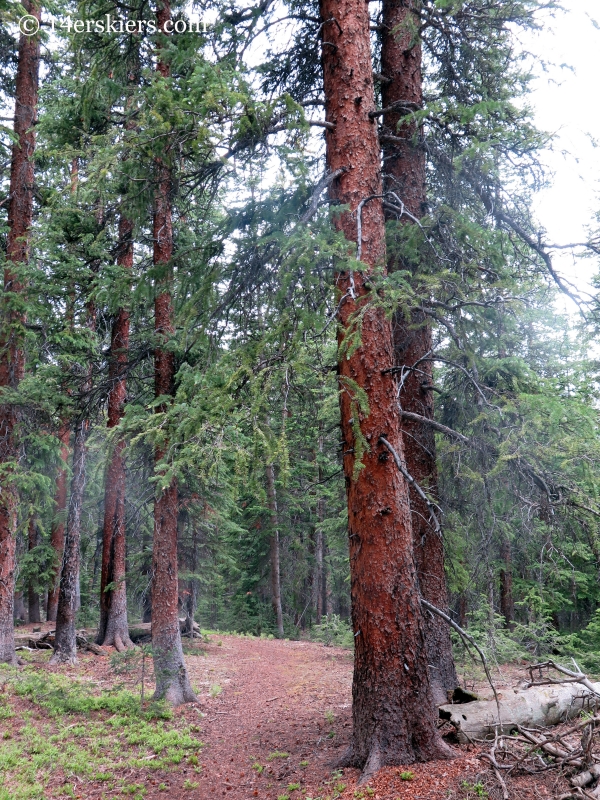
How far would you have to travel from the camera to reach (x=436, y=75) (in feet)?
26.7

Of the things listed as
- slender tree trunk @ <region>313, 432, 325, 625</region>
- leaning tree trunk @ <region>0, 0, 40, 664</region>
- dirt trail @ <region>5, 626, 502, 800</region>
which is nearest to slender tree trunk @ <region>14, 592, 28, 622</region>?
dirt trail @ <region>5, 626, 502, 800</region>

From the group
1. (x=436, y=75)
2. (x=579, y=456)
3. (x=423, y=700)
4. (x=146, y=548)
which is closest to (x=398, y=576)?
(x=423, y=700)

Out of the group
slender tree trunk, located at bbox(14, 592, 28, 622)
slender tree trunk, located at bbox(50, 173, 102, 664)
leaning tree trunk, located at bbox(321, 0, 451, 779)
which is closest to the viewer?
leaning tree trunk, located at bbox(321, 0, 451, 779)

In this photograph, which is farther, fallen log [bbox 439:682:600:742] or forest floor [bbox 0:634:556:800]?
fallen log [bbox 439:682:600:742]

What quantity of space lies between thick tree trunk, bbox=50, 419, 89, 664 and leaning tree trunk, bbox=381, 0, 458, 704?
749cm

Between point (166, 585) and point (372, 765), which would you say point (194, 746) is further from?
point (372, 765)

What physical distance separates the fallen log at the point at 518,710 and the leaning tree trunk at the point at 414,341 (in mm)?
862

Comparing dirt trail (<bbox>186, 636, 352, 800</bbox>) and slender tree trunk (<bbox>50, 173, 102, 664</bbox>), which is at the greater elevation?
slender tree trunk (<bbox>50, 173, 102, 664</bbox>)

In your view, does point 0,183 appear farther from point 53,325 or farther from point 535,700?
point 535,700

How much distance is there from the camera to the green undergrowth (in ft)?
19.8

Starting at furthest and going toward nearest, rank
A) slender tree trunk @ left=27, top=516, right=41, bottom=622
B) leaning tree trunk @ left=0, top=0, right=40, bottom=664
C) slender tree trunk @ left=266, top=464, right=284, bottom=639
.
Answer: slender tree trunk @ left=266, top=464, right=284, bottom=639 < slender tree trunk @ left=27, top=516, right=41, bottom=622 < leaning tree trunk @ left=0, top=0, right=40, bottom=664

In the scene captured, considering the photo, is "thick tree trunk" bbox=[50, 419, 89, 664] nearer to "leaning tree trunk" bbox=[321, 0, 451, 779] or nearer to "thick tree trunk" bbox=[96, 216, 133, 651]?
"thick tree trunk" bbox=[96, 216, 133, 651]

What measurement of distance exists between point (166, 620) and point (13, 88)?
12.6 meters

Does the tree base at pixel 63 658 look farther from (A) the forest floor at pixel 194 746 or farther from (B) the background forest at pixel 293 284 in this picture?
(B) the background forest at pixel 293 284
